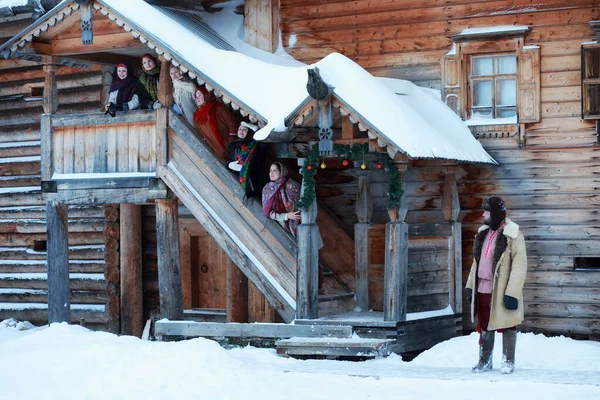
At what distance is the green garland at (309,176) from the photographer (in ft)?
45.8

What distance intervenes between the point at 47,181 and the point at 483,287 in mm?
7645

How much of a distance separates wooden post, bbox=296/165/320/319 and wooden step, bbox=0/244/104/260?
6183mm

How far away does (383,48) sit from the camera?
53.8ft

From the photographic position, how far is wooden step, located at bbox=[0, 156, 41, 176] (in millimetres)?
19922

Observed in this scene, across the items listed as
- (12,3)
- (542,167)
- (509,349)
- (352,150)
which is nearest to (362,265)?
(352,150)

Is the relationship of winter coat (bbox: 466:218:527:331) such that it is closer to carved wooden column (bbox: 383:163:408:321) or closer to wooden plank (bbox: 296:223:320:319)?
carved wooden column (bbox: 383:163:408:321)

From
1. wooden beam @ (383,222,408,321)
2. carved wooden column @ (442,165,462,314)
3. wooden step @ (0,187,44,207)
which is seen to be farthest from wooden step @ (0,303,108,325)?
wooden beam @ (383,222,408,321)

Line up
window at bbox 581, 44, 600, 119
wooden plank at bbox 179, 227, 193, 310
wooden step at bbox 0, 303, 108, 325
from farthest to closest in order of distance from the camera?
wooden step at bbox 0, 303, 108, 325 < wooden plank at bbox 179, 227, 193, 310 < window at bbox 581, 44, 600, 119

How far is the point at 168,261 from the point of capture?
622 inches

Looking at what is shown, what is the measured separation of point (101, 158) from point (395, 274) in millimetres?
4958

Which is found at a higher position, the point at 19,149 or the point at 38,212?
the point at 19,149

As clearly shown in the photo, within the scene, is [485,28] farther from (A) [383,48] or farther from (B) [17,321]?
(B) [17,321]

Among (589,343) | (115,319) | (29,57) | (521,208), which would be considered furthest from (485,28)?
(115,319)

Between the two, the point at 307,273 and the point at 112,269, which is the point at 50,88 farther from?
the point at 307,273
